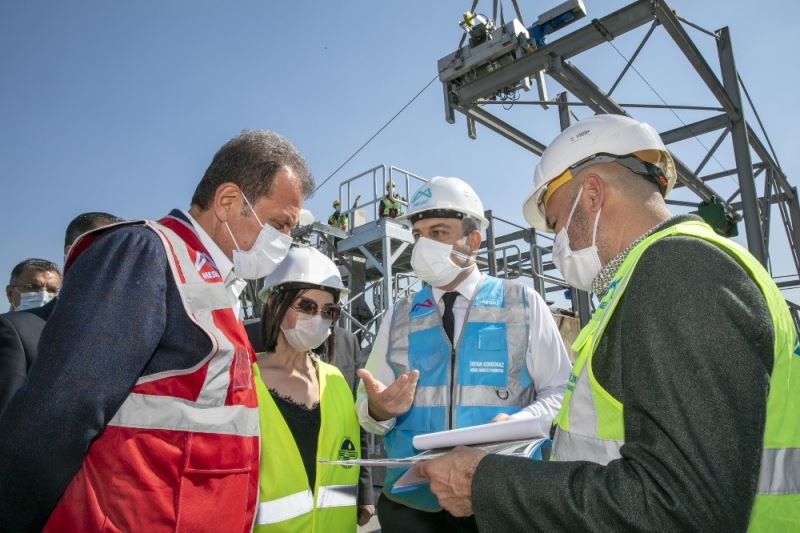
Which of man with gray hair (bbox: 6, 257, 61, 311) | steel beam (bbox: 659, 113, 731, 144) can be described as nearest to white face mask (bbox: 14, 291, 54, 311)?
man with gray hair (bbox: 6, 257, 61, 311)

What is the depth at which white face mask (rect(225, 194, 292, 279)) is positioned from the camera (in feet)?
6.94

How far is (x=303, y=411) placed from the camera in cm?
Result: 269

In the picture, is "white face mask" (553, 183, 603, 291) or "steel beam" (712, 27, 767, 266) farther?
"steel beam" (712, 27, 767, 266)

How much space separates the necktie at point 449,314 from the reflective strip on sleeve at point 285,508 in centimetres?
109

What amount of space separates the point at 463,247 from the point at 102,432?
2.32m

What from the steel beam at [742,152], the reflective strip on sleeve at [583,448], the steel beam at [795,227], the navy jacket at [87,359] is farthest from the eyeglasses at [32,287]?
the steel beam at [795,227]

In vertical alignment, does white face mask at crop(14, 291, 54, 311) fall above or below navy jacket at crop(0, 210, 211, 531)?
above

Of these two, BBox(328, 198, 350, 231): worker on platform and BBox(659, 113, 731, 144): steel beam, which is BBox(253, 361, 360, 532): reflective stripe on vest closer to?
BBox(659, 113, 731, 144): steel beam

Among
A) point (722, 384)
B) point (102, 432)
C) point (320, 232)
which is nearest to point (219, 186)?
point (102, 432)

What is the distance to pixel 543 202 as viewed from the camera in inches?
78.9

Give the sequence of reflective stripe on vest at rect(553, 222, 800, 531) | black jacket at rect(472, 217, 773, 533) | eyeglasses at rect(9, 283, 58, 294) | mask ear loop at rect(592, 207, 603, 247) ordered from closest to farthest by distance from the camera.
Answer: black jacket at rect(472, 217, 773, 533) < reflective stripe on vest at rect(553, 222, 800, 531) < mask ear loop at rect(592, 207, 603, 247) < eyeglasses at rect(9, 283, 58, 294)

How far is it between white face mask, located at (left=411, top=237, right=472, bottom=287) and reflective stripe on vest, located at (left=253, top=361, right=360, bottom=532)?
0.89 meters

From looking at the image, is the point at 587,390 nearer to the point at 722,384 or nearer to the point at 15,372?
the point at 722,384

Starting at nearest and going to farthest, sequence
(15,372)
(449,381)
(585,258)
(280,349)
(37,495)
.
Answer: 1. (37,495)
2. (585,258)
3. (15,372)
4. (449,381)
5. (280,349)
